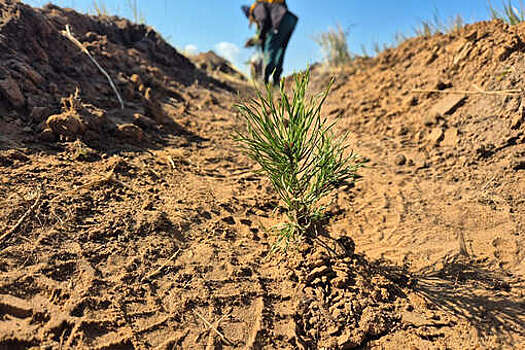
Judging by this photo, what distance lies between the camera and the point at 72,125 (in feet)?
5.66

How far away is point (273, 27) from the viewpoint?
4.55 meters

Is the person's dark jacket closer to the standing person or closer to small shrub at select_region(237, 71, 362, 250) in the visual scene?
→ the standing person

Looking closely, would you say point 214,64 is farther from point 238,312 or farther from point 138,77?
point 238,312

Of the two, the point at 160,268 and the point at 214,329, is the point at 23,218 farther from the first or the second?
the point at 214,329

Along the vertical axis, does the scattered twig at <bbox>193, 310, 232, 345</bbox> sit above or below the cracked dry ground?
below

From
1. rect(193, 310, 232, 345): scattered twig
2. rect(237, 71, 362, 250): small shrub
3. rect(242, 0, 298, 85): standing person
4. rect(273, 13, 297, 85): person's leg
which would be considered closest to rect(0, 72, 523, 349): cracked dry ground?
rect(193, 310, 232, 345): scattered twig

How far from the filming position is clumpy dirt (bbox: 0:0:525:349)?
103 cm

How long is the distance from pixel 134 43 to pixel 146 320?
13.0 feet

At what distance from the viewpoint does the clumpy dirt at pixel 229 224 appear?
1.03 m

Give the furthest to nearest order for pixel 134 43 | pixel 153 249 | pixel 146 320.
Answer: pixel 134 43 → pixel 153 249 → pixel 146 320

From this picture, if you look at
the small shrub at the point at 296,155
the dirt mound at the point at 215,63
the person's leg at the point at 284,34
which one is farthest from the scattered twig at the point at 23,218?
the dirt mound at the point at 215,63

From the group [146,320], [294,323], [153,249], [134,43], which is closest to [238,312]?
[294,323]

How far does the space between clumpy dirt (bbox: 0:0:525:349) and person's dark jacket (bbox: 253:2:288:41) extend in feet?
8.68

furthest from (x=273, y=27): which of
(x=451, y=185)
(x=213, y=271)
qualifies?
(x=213, y=271)
